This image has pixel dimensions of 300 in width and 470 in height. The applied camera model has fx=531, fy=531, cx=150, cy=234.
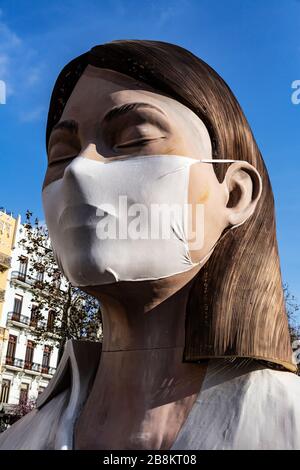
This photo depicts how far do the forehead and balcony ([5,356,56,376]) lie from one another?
27.8 m

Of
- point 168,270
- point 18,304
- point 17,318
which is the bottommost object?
point 168,270

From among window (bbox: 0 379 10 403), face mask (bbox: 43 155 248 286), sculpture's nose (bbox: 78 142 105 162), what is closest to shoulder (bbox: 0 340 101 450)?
face mask (bbox: 43 155 248 286)

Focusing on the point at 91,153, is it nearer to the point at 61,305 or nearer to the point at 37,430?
the point at 37,430

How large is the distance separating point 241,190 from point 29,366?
28899 millimetres

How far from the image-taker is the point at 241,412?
1.84 metres

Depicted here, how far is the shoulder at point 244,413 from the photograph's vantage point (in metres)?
1.79

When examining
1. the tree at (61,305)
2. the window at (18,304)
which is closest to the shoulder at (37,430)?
the tree at (61,305)

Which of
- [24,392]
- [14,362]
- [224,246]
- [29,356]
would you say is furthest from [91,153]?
[24,392]

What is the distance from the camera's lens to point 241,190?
2.28 metres

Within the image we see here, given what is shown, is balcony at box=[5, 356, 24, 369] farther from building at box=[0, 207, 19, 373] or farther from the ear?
the ear

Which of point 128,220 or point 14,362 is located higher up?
point 14,362

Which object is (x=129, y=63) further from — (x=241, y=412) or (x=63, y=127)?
(x=241, y=412)

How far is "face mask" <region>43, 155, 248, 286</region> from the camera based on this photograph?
200cm

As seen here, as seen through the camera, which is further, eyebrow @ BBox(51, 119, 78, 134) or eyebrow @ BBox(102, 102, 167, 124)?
eyebrow @ BBox(51, 119, 78, 134)
